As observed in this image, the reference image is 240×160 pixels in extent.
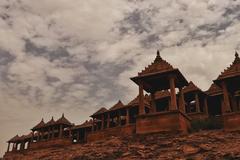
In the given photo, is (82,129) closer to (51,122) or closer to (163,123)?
(51,122)

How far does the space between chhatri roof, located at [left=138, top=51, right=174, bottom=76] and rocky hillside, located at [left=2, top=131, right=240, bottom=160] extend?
4448mm

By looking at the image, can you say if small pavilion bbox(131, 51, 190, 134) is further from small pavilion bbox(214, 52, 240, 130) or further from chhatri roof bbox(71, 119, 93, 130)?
chhatri roof bbox(71, 119, 93, 130)

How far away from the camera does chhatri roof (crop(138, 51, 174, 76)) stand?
780 inches

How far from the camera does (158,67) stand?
20.1 meters

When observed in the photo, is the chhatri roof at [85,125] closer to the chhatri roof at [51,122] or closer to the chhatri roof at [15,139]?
the chhatri roof at [51,122]

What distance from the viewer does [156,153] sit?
14125 millimetres

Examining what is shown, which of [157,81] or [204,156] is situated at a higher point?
[157,81]

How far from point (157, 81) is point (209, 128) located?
183 inches

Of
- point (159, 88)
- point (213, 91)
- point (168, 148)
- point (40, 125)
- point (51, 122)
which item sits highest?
point (213, 91)

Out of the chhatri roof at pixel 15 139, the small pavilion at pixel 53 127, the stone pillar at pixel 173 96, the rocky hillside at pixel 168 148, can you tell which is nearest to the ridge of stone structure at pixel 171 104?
the stone pillar at pixel 173 96

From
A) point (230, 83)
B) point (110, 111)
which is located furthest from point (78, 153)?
point (110, 111)

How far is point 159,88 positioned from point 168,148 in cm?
847

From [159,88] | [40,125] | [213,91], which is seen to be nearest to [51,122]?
[40,125]

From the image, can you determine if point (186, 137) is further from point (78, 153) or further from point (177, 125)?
point (78, 153)
